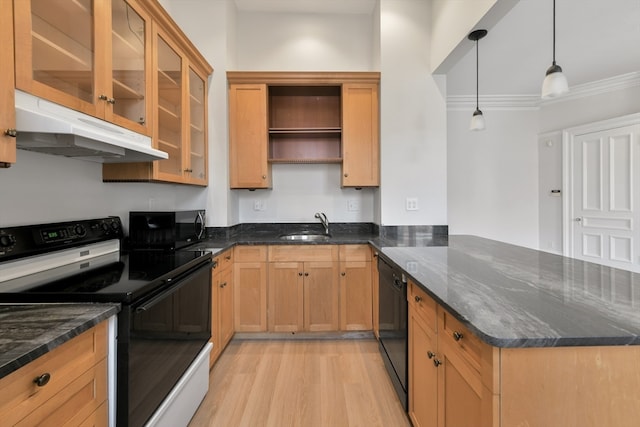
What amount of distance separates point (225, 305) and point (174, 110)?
5.14ft

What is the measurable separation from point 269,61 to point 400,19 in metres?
1.37

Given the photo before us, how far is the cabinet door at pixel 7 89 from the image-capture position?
0.89 m

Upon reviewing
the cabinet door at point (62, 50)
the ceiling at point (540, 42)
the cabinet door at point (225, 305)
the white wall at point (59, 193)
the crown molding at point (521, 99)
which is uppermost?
the ceiling at point (540, 42)

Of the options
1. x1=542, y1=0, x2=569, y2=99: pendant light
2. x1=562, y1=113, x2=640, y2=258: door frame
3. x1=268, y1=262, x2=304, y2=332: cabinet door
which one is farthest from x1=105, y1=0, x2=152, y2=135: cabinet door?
x1=562, y1=113, x2=640, y2=258: door frame

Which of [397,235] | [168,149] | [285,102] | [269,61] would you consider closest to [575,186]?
[397,235]

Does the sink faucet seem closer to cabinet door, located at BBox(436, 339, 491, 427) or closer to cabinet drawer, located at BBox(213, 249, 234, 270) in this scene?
cabinet drawer, located at BBox(213, 249, 234, 270)

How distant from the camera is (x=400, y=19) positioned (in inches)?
103

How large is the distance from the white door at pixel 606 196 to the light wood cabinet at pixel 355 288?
124 inches

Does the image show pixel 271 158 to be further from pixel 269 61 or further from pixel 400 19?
pixel 400 19

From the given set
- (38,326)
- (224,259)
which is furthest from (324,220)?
(38,326)

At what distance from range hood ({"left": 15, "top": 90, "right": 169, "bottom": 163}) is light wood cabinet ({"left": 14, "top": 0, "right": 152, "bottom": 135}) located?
4cm

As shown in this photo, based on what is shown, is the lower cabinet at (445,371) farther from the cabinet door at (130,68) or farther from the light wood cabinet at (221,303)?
the cabinet door at (130,68)

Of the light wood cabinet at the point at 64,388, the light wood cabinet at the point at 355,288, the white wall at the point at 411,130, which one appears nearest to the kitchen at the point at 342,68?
the white wall at the point at 411,130

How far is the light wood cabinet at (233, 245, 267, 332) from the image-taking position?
98.6 inches
